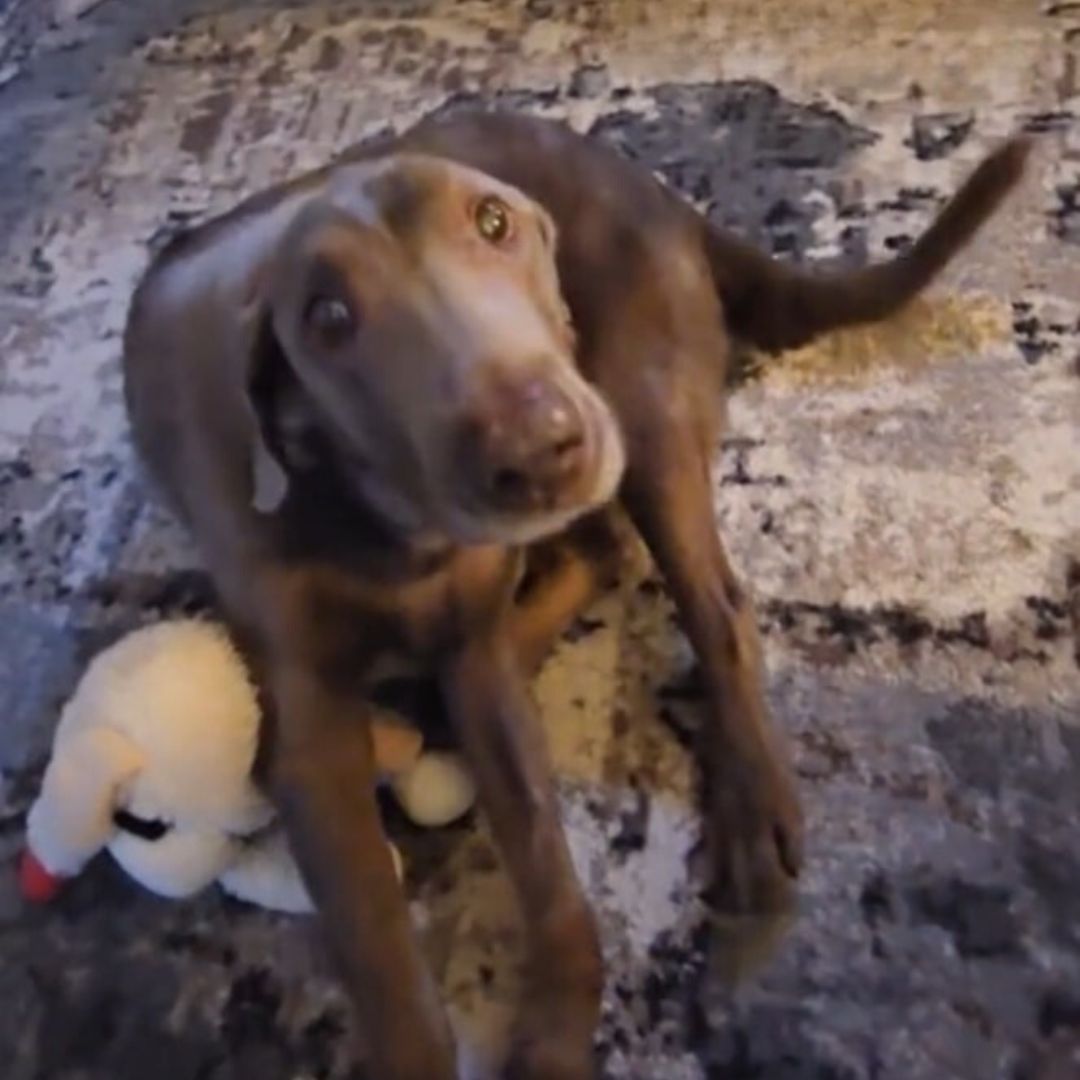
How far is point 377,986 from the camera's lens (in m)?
1.31

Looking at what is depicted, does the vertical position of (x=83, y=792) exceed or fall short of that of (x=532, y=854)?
it exceeds it

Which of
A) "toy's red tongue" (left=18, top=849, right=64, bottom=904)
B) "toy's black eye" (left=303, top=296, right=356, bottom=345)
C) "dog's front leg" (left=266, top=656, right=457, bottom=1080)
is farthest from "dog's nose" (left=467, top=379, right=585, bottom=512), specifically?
"toy's red tongue" (left=18, top=849, right=64, bottom=904)

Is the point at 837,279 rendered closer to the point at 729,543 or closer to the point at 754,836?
the point at 729,543

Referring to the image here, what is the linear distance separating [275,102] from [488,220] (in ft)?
3.39

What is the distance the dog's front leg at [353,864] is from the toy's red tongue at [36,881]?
18 cm

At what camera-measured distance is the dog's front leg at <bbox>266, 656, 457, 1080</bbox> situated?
Result: 4.24ft

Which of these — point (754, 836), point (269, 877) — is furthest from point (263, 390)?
point (754, 836)

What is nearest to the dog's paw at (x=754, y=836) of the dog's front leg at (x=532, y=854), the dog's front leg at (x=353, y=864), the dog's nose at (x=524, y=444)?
the dog's front leg at (x=532, y=854)

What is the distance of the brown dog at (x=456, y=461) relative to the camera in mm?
1238

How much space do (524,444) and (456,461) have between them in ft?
0.15

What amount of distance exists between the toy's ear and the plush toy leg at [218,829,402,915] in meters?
0.09

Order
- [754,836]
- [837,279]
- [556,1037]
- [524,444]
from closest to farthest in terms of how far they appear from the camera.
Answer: [524,444], [556,1037], [754,836], [837,279]

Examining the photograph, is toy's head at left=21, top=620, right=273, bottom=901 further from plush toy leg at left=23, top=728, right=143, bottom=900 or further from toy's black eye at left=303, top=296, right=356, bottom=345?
toy's black eye at left=303, top=296, right=356, bottom=345

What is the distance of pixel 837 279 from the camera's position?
1757mm
